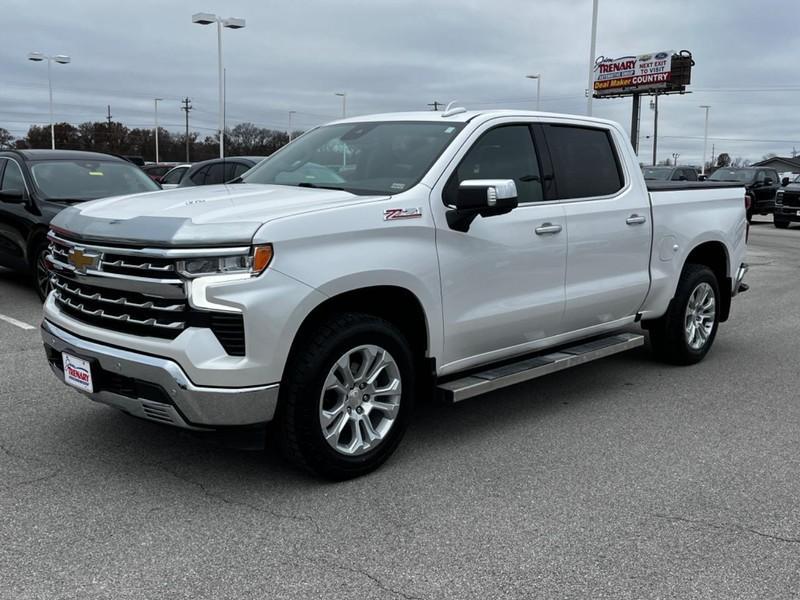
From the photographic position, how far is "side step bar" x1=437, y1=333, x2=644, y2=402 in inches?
Result: 181

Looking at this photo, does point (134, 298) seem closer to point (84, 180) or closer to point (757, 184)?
point (84, 180)

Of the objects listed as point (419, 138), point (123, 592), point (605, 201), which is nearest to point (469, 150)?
point (419, 138)

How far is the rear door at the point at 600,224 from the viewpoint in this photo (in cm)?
541

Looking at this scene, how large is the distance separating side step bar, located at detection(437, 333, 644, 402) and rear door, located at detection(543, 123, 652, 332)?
159 mm

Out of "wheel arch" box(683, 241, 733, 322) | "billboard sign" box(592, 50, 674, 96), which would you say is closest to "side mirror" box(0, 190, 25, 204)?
"wheel arch" box(683, 241, 733, 322)

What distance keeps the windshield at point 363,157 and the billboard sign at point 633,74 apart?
5168 centimetres

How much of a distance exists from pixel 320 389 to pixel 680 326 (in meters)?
3.78

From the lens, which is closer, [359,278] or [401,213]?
[359,278]

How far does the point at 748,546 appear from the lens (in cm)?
357

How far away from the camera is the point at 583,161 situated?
569 cm

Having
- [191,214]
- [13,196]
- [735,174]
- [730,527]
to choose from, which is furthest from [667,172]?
[191,214]

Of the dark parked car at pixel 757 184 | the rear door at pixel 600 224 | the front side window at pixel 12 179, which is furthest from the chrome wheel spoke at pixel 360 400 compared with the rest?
the dark parked car at pixel 757 184

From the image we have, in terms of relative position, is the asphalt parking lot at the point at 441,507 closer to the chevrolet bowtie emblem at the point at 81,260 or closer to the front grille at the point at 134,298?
the front grille at the point at 134,298

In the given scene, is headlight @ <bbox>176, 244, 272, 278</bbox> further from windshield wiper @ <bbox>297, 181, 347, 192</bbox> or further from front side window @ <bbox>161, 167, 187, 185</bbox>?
front side window @ <bbox>161, 167, 187, 185</bbox>
